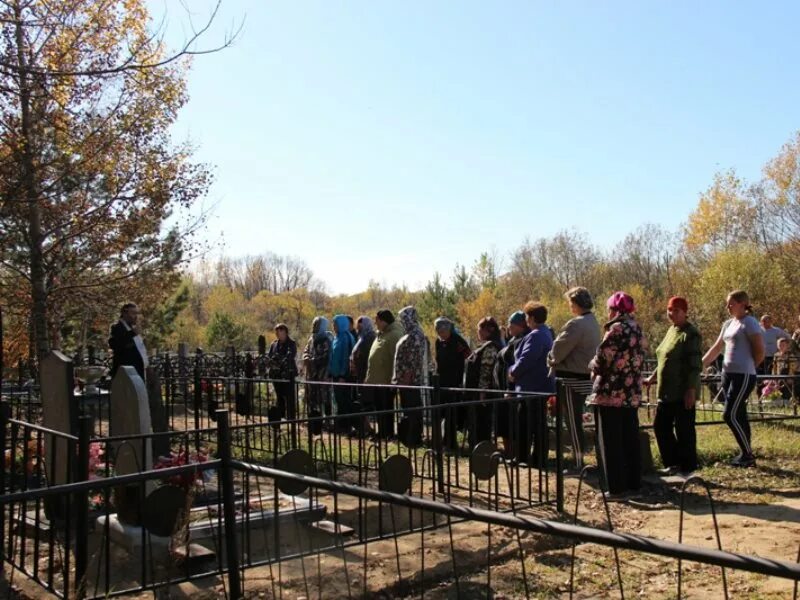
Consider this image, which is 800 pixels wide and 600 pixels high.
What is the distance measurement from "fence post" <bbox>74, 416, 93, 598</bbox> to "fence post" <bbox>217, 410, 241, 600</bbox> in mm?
701

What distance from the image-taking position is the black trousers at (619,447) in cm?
644

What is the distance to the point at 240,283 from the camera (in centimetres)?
9000

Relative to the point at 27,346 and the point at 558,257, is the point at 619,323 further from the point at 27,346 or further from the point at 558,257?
the point at 558,257

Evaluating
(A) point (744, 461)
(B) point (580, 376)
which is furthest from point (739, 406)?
(B) point (580, 376)

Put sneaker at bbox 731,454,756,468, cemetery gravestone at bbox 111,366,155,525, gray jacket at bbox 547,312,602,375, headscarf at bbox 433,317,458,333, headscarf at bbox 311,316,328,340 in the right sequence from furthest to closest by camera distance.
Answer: headscarf at bbox 311,316,328,340
headscarf at bbox 433,317,458,333
sneaker at bbox 731,454,756,468
gray jacket at bbox 547,312,602,375
cemetery gravestone at bbox 111,366,155,525

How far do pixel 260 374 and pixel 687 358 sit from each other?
7552 mm

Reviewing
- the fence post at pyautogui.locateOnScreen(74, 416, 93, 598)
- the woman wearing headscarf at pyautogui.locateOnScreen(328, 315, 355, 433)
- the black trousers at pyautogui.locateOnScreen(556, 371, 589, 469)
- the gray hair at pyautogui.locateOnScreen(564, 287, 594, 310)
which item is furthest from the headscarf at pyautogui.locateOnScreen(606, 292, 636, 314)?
the woman wearing headscarf at pyautogui.locateOnScreen(328, 315, 355, 433)

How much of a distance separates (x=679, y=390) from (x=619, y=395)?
1.09 metres

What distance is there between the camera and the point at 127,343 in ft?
29.8

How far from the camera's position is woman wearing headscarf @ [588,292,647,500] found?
6426mm

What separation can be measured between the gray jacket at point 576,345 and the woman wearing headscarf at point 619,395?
0.93 metres

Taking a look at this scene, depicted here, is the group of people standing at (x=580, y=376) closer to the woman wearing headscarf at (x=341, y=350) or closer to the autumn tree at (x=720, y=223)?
the woman wearing headscarf at (x=341, y=350)

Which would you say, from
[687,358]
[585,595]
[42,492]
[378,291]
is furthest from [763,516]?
[378,291]

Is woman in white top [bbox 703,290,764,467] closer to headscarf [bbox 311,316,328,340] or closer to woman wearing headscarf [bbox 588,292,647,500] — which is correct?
woman wearing headscarf [bbox 588,292,647,500]
